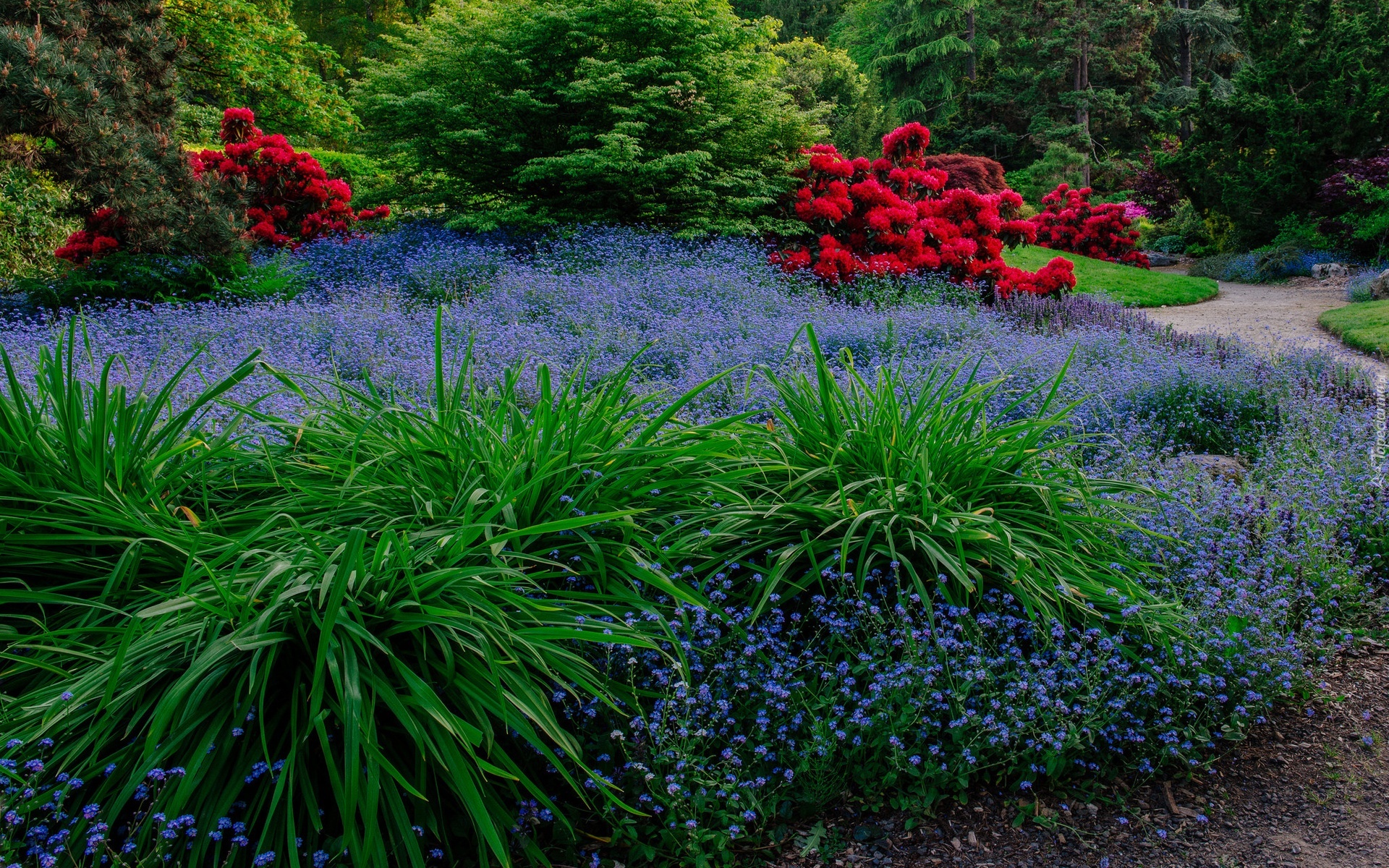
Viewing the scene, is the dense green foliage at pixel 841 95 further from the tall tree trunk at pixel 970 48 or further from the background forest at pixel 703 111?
the tall tree trunk at pixel 970 48

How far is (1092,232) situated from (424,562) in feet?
53.6

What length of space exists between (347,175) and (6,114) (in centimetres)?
1088

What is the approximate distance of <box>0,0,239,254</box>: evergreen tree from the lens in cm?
711

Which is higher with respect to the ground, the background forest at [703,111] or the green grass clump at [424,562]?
the background forest at [703,111]

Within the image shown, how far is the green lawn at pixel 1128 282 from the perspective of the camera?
472 inches

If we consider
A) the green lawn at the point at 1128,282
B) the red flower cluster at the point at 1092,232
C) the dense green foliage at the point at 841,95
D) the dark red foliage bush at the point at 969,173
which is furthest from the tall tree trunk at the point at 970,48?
the green lawn at the point at 1128,282

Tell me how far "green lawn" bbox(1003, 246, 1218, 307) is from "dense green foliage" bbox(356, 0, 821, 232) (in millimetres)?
3800

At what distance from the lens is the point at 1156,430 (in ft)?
17.1

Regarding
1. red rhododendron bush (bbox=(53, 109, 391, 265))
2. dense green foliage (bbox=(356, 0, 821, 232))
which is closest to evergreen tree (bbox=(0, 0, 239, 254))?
red rhododendron bush (bbox=(53, 109, 391, 265))

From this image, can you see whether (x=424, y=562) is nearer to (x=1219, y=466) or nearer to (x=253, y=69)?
(x=1219, y=466)

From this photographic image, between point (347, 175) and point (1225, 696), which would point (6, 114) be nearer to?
point (1225, 696)

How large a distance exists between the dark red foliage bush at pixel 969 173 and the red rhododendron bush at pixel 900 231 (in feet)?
31.3

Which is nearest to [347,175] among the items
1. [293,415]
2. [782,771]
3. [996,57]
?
[293,415]

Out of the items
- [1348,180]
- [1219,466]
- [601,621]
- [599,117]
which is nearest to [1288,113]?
[1348,180]
